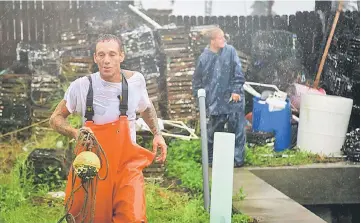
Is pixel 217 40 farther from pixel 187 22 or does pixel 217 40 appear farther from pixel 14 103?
pixel 14 103

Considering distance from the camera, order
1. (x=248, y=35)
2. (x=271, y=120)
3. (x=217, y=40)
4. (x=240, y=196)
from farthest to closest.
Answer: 1. (x=271, y=120)
2. (x=248, y=35)
3. (x=217, y=40)
4. (x=240, y=196)

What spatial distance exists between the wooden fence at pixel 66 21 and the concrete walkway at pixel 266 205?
181 cm

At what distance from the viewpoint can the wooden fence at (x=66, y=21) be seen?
908cm

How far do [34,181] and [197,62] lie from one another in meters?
2.34

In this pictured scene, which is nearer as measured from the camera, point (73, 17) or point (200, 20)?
point (73, 17)

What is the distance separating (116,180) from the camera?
6008 millimetres

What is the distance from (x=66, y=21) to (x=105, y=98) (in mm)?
3293

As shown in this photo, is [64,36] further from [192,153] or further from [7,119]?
[192,153]

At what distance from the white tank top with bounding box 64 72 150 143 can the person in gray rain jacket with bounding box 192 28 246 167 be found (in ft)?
9.00

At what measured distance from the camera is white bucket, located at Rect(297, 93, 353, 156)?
977 cm

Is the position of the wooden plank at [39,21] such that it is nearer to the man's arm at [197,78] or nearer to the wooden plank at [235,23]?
the man's arm at [197,78]

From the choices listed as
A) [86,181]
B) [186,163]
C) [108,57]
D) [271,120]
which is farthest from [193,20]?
[86,181]

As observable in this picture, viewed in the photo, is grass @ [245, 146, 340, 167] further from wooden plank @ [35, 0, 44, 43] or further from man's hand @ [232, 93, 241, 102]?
wooden plank @ [35, 0, 44, 43]

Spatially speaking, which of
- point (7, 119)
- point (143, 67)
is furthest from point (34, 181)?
point (143, 67)
